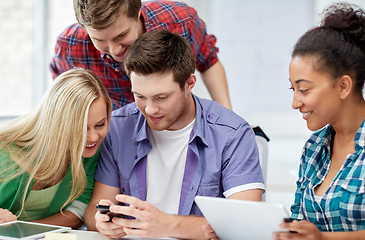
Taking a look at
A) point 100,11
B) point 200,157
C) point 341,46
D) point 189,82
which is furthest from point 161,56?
point 341,46

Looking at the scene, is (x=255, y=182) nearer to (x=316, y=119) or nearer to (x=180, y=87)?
(x=316, y=119)

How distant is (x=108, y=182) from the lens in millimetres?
1742

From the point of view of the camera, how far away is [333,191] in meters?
1.38

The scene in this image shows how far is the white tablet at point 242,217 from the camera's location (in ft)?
3.41

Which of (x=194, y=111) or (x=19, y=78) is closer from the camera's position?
(x=194, y=111)

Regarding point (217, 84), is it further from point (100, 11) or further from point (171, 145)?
point (100, 11)

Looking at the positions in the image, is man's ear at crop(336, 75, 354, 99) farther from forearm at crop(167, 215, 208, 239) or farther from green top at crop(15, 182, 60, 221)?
green top at crop(15, 182, 60, 221)

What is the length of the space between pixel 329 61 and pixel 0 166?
1204 mm

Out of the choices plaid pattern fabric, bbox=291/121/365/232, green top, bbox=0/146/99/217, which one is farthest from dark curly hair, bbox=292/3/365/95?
green top, bbox=0/146/99/217

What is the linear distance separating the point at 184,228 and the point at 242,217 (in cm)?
32

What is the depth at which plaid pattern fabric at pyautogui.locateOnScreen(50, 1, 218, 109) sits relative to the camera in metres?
2.05

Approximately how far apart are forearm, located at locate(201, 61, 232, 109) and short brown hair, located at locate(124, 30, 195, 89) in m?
0.52

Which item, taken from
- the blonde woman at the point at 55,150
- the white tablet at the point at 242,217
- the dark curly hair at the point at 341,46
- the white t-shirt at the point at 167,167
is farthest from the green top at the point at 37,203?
the dark curly hair at the point at 341,46

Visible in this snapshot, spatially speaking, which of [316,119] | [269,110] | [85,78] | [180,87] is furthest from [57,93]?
[269,110]
